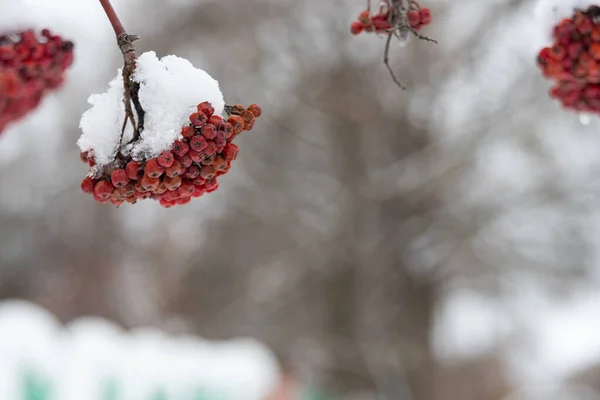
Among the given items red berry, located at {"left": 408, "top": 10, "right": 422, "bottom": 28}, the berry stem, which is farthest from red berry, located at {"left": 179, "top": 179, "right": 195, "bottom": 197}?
red berry, located at {"left": 408, "top": 10, "right": 422, "bottom": 28}

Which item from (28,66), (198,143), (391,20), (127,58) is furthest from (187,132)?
(391,20)

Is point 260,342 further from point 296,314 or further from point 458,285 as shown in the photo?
point 458,285

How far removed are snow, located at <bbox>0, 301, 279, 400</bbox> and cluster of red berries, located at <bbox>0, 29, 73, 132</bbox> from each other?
1.22m

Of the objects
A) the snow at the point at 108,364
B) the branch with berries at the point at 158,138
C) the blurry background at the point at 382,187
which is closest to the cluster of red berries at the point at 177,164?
the branch with berries at the point at 158,138

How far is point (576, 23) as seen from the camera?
1.09m

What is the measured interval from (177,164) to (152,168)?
4 cm

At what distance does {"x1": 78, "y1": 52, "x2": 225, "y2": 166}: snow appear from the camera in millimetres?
842

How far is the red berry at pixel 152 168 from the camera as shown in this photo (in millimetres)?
826

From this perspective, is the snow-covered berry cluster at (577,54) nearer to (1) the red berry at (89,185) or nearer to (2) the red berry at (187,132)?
(2) the red berry at (187,132)

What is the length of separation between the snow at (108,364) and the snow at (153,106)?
4.28ft

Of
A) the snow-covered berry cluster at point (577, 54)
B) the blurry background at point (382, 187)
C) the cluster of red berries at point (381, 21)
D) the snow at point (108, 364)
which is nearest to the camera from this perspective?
the snow-covered berry cluster at point (577, 54)

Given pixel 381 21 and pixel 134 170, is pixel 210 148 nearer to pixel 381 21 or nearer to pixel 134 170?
pixel 134 170

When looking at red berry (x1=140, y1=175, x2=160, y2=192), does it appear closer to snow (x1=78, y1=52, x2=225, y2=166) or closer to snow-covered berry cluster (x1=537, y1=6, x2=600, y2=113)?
snow (x1=78, y1=52, x2=225, y2=166)

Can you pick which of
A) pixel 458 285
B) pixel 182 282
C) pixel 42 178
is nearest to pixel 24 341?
pixel 458 285
